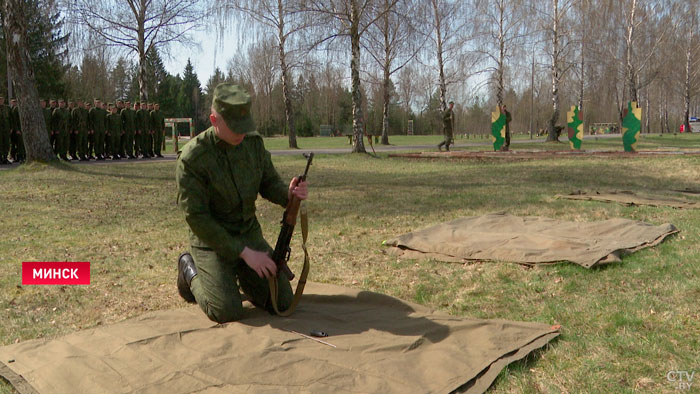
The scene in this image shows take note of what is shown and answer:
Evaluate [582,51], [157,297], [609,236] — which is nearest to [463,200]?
[609,236]

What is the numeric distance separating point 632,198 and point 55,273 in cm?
790

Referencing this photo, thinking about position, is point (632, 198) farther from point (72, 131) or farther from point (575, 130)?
point (72, 131)

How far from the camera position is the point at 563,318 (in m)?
3.92

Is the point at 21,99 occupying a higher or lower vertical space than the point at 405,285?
higher

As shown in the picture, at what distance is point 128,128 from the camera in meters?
19.0

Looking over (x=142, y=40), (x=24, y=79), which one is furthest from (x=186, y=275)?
(x=142, y=40)

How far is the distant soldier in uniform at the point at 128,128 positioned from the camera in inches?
742

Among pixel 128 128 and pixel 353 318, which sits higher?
pixel 128 128

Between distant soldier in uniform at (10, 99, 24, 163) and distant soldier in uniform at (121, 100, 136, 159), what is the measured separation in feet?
10.7

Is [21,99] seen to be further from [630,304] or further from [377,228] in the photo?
[630,304]

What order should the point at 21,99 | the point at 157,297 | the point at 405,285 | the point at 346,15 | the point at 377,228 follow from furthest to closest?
the point at 346,15, the point at 21,99, the point at 377,228, the point at 405,285, the point at 157,297

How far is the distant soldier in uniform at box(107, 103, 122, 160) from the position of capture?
60.2 ft

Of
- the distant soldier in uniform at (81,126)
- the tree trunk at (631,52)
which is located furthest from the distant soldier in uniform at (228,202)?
the tree trunk at (631,52)

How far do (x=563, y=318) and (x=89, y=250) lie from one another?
479 centimetres
